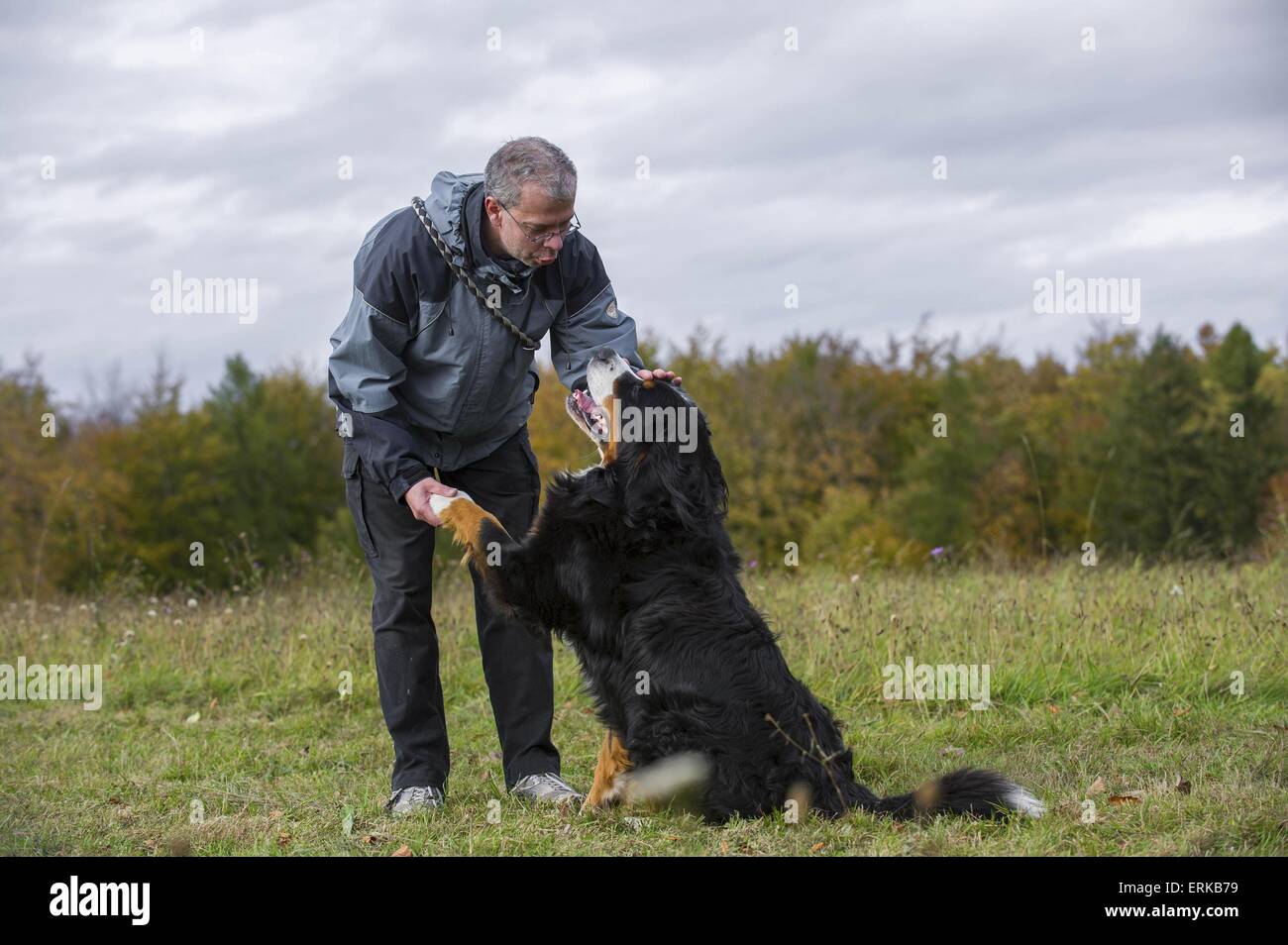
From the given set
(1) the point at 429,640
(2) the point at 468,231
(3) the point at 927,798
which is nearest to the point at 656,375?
(2) the point at 468,231

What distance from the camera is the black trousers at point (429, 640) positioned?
4980 millimetres

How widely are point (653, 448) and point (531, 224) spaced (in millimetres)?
1009

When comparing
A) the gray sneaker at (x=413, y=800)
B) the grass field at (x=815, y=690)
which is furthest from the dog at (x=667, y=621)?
the gray sneaker at (x=413, y=800)

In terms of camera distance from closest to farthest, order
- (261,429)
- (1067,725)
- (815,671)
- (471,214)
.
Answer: (471,214)
(1067,725)
(815,671)
(261,429)

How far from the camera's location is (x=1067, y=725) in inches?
225

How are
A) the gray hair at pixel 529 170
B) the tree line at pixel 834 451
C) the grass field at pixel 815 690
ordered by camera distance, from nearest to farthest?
the grass field at pixel 815 690, the gray hair at pixel 529 170, the tree line at pixel 834 451

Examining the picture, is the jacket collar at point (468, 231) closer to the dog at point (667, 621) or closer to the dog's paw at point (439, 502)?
the dog at point (667, 621)

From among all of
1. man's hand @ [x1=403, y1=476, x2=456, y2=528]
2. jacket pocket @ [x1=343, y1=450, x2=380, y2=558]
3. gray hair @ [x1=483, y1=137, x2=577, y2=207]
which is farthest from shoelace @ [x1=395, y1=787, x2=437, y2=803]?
gray hair @ [x1=483, y1=137, x2=577, y2=207]

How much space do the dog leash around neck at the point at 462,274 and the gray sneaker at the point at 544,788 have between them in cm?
190

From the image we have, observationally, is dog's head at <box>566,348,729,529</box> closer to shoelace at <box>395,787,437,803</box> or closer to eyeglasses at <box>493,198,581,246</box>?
eyeglasses at <box>493,198,581,246</box>
